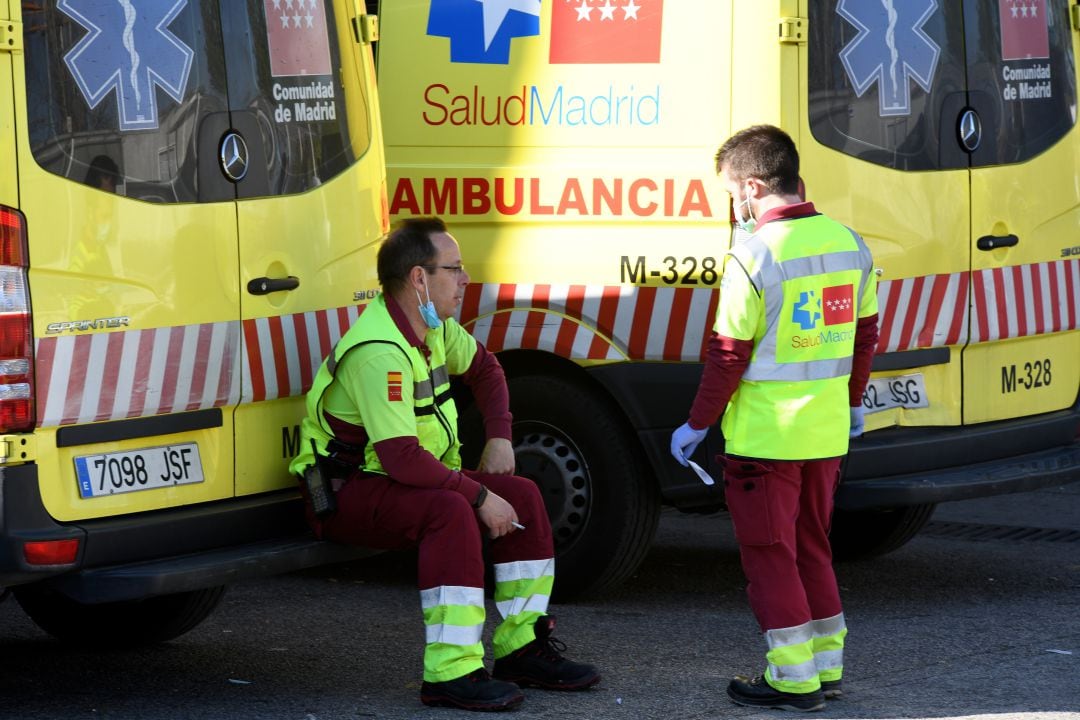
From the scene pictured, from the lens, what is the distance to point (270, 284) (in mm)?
5590

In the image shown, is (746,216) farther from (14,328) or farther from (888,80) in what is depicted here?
(14,328)

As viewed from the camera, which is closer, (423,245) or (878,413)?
(423,245)

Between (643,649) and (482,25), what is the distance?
7.42 feet

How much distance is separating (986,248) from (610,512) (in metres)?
1.58

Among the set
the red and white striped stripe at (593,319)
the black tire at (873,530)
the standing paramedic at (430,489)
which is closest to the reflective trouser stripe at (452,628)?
the standing paramedic at (430,489)

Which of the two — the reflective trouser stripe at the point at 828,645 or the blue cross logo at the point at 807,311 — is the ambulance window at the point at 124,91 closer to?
the blue cross logo at the point at 807,311

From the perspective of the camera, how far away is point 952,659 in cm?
606

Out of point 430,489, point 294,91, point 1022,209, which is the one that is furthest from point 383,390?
point 1022,209

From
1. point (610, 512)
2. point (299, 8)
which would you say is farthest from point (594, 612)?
point (299, 8)

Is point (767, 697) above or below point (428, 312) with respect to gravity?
below

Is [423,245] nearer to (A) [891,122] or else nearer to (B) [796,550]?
(B) [796,550]

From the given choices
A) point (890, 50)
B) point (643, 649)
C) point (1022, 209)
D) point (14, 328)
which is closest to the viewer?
point (14, 328)

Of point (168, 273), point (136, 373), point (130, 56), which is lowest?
point (136, 373)

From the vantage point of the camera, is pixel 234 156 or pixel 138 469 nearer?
pixel 138 469
